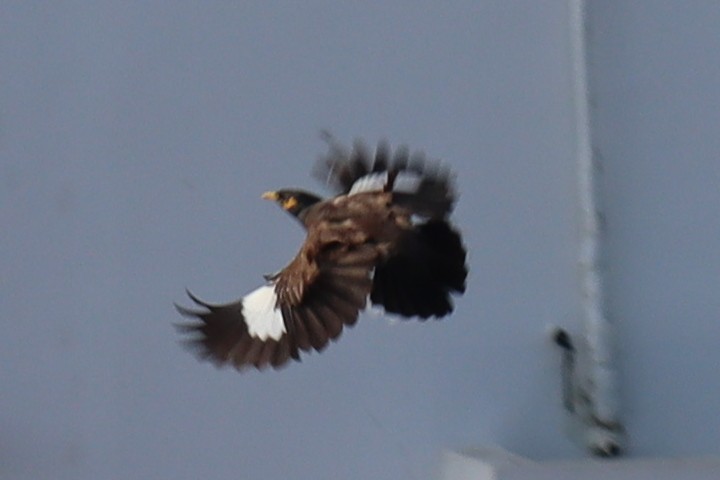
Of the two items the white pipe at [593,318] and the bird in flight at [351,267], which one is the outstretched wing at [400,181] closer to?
the bird in flight at [351,267]

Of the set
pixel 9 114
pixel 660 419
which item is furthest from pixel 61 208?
pixel 660 419

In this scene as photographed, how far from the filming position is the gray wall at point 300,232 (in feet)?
5.92

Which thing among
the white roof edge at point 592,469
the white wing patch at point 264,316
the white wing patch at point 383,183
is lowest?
the white wing patch at point 264,316

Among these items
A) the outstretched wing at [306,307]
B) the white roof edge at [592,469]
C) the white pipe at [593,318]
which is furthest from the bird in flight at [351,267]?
the white pipe at [593,318]

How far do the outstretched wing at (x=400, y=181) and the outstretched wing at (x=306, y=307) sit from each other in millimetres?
54

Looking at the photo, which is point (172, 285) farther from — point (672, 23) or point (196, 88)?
point (672, 23)

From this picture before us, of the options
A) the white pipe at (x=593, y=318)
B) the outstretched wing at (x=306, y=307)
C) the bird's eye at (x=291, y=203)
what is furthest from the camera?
the white pipe at (x=593, y=318)

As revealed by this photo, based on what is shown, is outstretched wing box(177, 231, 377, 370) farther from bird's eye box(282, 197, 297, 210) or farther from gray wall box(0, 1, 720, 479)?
gray wall box(0, 1, 720, 479)

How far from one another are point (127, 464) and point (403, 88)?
570mm

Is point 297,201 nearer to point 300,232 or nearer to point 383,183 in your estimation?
point 383,183

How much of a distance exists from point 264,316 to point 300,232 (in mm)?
537

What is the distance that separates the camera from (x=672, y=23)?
211cm

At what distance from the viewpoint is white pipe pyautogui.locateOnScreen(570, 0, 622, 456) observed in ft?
6.55

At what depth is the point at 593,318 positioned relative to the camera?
201 cm
